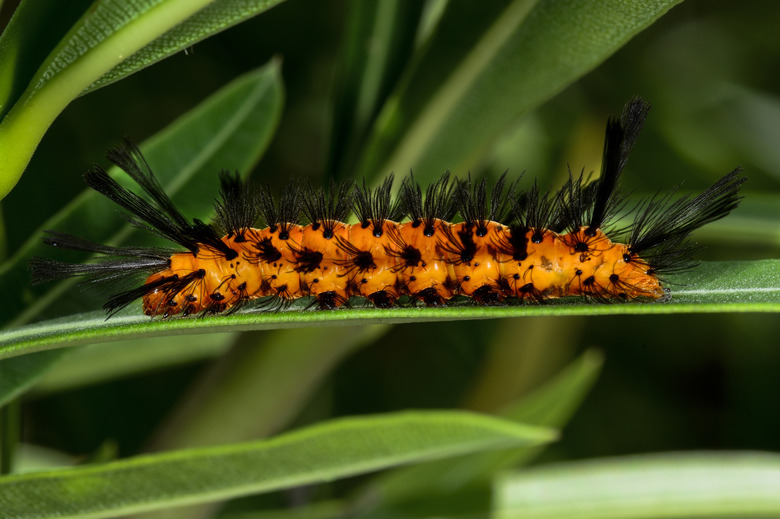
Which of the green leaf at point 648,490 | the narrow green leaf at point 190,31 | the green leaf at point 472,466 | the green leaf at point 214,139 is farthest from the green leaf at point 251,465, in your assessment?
the narrow green leaf at point 190,31

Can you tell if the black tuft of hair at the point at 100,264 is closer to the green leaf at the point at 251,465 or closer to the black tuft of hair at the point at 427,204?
the green leaf at the point at 251,465

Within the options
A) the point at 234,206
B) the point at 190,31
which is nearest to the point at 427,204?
the point at 234,206

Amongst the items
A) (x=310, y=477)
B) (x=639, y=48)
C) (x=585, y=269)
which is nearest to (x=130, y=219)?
(x=310, y=477)

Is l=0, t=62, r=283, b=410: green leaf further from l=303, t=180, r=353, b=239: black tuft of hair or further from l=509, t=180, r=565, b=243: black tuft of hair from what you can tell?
l=509, t=180, r=565, b=243: black tuft of hair

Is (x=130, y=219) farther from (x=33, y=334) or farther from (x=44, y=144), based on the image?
(x=44, y=144)

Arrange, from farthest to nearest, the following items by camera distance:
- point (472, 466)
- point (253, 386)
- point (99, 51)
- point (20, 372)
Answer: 1. point (472, 466)
2. point (253, 386)
3. point (20, 372)
4. point (99, 51)

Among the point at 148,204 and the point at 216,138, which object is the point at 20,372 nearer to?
the point at 148,204
